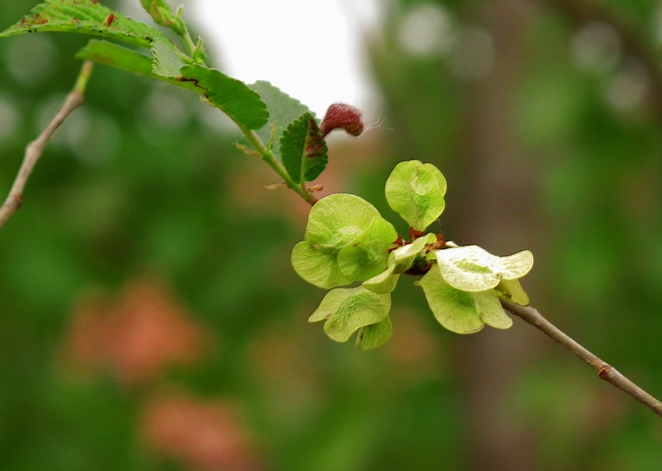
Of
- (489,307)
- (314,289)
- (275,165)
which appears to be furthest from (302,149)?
(314,289)

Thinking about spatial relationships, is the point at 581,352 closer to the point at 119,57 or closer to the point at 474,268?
the point at 474,268

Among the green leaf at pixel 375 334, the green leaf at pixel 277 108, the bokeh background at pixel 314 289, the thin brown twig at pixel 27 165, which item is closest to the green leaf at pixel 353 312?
the green leaf at pixel 375 334

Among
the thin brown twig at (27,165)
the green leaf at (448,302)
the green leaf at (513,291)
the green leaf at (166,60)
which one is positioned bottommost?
the thin brown twig at (27,165)

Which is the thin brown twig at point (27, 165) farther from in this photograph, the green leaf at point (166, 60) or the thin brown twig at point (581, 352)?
the thin brown twig at point (581, 352)

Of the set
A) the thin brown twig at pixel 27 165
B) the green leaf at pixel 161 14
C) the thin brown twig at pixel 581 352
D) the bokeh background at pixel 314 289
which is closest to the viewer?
the thin brown twig at pixel 581 352

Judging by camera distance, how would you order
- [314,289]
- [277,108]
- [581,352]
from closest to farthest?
[581,352] → [277,108] → [314,289]

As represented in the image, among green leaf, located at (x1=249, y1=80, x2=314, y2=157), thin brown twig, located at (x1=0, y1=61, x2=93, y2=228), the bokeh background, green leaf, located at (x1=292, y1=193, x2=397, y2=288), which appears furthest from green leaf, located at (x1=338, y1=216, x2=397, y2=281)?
the bokeh background

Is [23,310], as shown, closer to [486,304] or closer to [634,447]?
[634,447]
